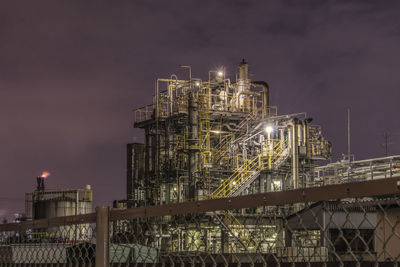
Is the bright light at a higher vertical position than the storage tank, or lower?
higher

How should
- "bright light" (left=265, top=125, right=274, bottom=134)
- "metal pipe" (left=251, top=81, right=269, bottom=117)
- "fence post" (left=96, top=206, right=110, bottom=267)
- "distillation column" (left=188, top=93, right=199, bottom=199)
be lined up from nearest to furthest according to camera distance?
"fence post" (left=96, top=206, right=110, bottom=267) → "distillation column" (left=188, top=93, right=199, bottom=199) → "bright light" (left=265, top=125, right=274, bottom=134) → "metal pipe" (left=251, top=81, right=269, bottom=117)

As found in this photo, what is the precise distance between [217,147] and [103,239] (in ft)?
118

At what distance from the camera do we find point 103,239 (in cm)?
472

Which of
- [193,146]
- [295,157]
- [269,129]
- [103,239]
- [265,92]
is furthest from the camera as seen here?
[265,92]

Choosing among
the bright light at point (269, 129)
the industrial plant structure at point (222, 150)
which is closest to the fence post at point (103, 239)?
the industrial plant structure at point (222, 150)

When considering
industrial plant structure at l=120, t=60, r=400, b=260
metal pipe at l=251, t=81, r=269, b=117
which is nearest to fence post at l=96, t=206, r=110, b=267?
industrial plant structure at l=120, t=60, r=400, b=260

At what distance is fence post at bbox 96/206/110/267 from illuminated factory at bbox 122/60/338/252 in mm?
27370

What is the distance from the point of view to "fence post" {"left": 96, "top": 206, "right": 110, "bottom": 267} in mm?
4715

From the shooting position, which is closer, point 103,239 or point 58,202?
point 103,239

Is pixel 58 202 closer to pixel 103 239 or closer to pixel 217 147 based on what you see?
pixel 217 147

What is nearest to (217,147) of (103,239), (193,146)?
(193,146)

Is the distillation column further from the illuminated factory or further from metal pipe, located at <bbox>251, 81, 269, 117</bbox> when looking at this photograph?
metal pipe, located at <bbox>251, 81, 269, 117</bbox>

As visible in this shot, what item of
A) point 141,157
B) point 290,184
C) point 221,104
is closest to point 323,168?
point 290,184

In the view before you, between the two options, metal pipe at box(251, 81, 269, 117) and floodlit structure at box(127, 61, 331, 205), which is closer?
floodlit structure at box(127, 61, 331, 205)
